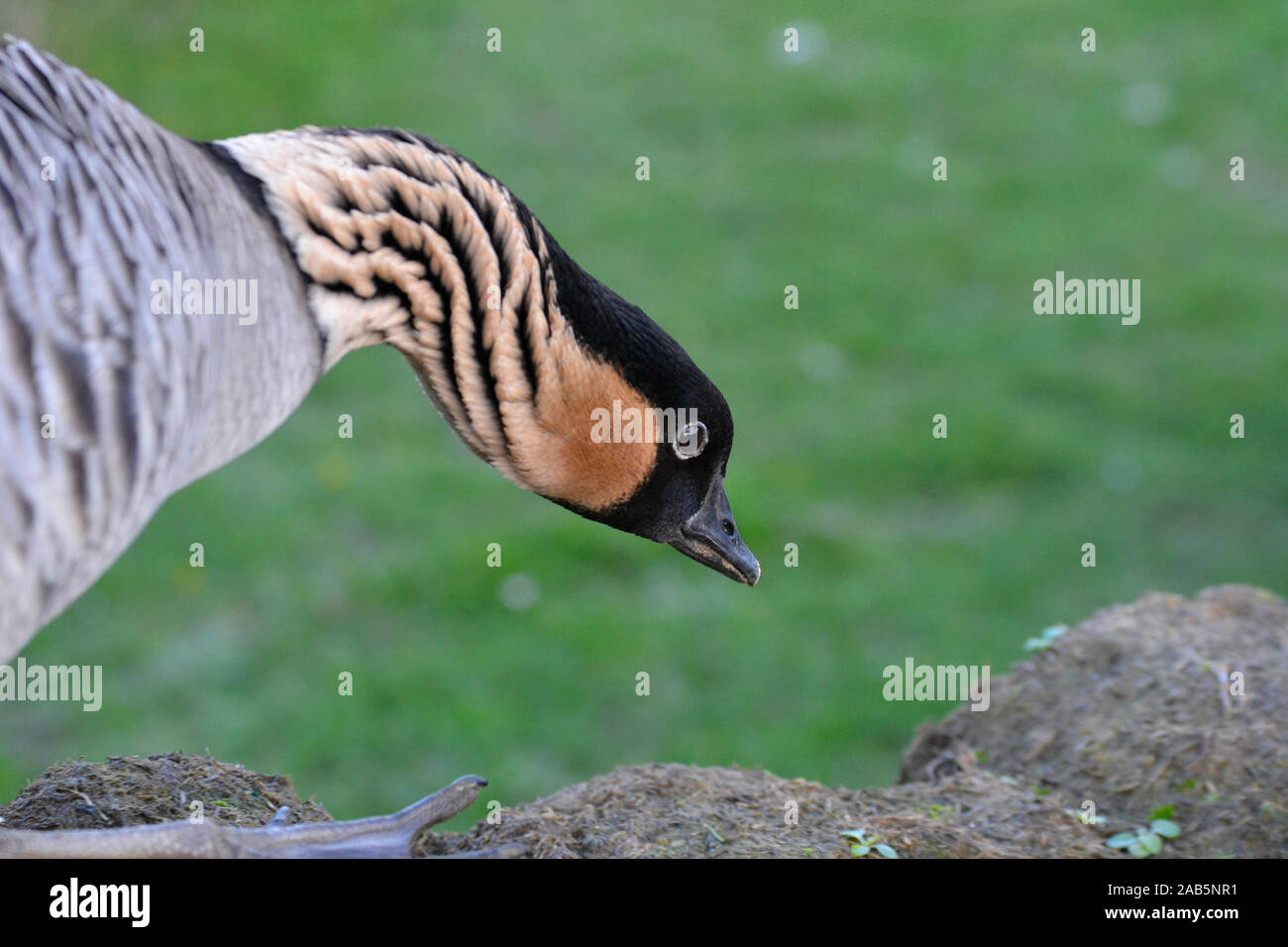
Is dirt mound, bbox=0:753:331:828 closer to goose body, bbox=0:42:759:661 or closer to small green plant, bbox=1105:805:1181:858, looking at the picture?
goose body, bbox=0:42:759:661

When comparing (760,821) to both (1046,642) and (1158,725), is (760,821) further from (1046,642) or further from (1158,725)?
(1046,642)

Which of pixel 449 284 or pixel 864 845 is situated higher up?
pixel 449 284

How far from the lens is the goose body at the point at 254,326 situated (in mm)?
3068

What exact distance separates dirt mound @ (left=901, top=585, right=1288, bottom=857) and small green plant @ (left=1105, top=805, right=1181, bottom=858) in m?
0.03

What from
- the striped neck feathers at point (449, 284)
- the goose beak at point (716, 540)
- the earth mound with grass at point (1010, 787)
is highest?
the striped neck feathers at point (449, 284)

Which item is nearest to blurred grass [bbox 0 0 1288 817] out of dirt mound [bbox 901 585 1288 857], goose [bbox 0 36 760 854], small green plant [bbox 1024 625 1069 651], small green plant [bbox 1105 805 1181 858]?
small green plant [bbox 1024 625 1069 651]

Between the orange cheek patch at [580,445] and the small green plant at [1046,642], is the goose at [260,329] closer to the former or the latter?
the orange cheek patch at [580,445]

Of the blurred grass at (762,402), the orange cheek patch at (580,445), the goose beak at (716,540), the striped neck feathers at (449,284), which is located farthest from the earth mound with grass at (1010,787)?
the blurred grass at (762,402)

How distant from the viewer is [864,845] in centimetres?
394

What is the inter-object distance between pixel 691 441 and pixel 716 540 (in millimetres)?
383

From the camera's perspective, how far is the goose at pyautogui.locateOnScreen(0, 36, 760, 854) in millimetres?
3068

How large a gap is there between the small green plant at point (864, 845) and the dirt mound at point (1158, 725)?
2.59 feet

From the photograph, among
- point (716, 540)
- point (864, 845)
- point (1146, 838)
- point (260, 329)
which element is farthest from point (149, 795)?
point (1146, 838)

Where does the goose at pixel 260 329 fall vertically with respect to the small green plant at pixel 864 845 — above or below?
above
